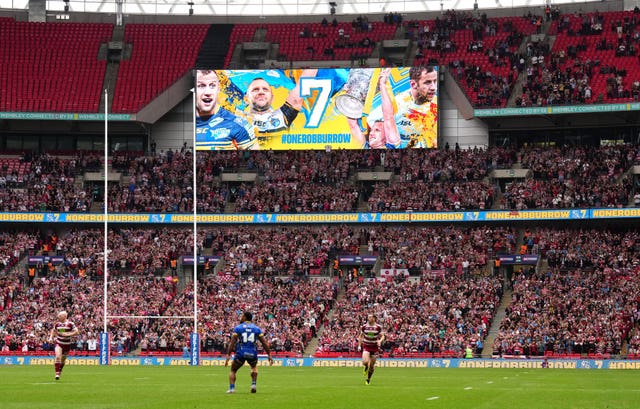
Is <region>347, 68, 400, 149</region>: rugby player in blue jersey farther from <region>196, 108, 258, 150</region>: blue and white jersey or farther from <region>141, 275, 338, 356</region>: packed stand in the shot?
<region>141, 275, 338, 356</region>: packed stand

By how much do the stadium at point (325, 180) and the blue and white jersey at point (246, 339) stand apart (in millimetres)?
25611

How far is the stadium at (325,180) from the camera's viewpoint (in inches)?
2131

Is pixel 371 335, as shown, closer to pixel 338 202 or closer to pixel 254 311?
pixel 254 311

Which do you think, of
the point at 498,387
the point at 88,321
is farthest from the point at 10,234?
the point at 498,387

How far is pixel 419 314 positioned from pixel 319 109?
18.0 metres

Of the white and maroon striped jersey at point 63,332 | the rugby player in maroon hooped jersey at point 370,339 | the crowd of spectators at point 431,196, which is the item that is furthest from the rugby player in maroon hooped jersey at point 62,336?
the crowd of spectators at point 431,196

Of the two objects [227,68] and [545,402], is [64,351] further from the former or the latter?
[227,68]

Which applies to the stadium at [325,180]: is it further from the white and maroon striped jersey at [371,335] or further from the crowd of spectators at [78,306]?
the white and maroon striped jersey at [371,335]

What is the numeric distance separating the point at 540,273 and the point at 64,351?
117 ft

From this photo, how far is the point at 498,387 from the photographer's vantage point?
27.9m

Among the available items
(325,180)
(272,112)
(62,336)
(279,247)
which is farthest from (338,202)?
(62,336)

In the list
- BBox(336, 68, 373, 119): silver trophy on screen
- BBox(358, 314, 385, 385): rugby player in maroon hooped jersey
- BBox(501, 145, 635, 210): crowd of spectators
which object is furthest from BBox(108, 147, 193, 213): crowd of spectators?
BBox(358, 314, 385, 385): rugby player in maroon hooped jersey

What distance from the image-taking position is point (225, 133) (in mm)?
68000

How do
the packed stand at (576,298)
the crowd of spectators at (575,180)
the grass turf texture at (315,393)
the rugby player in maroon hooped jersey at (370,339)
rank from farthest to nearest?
the crowd of spectators at (575,180) → the packed stand at (576,298) → the rugby player in maroon hooped jersey at (370,339) → the grass turf texture at (315,393)
